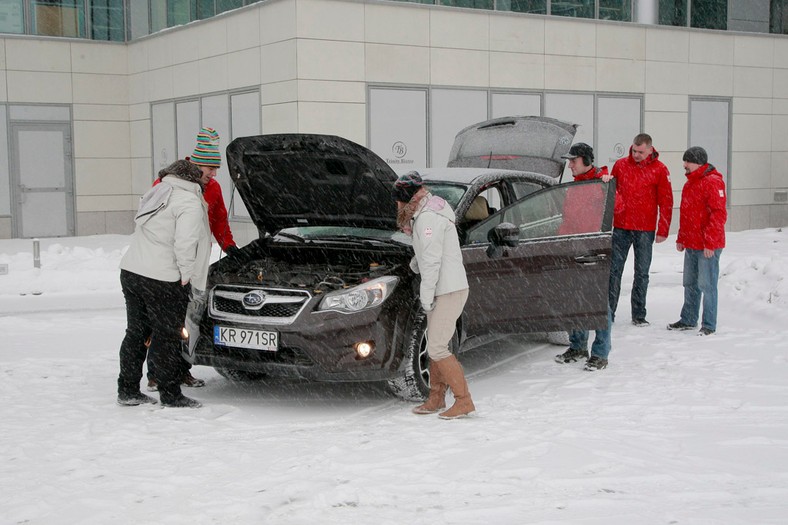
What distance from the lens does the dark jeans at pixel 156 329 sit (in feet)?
22.1

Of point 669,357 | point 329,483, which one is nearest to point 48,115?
point 669,357

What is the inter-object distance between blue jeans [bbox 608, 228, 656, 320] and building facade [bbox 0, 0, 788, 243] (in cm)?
752

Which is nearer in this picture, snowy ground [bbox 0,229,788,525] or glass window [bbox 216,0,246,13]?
snowy ground [bbox 0,229,788,525]

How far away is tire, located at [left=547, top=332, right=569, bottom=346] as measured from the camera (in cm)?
927

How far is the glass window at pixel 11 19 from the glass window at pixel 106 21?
1.55 metres

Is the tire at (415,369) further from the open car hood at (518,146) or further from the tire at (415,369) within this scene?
the open car hood at (518,146)

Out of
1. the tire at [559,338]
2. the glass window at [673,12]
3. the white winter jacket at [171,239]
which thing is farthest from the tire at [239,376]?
the glass window at [673,12]

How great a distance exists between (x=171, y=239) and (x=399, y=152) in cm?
1110

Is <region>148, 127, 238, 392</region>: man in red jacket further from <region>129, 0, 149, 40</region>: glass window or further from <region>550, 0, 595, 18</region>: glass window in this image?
<region>129, 0, 149, 40</region>: glass window

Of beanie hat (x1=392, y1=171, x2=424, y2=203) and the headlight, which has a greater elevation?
beanie hat (x1=392, y1=171, x2=424, y2=203)

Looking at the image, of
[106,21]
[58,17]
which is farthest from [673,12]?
[58,17]

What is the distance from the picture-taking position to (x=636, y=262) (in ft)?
33.3

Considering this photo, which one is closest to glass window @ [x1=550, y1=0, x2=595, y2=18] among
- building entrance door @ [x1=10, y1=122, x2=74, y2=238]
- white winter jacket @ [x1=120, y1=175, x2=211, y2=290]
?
building entrance door @ [x1=10, y1=122, x2=74, y2=238]

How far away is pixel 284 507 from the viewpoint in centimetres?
473
